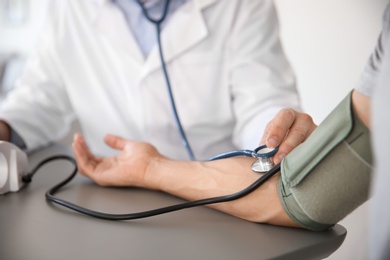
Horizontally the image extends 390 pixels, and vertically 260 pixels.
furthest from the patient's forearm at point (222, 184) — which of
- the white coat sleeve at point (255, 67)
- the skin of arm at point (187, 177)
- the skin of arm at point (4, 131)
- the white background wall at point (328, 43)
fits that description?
the skin of arm at point (4, 131)

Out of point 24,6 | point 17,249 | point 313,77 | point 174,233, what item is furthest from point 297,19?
point 24,6

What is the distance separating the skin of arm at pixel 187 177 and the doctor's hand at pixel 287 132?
5 cm

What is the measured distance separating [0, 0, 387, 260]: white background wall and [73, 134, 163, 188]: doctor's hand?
1.03 feet

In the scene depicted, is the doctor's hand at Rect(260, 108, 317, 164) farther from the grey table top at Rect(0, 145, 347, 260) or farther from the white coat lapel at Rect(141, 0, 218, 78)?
the white coat lapel at Rect(141, 0, 218, 78)

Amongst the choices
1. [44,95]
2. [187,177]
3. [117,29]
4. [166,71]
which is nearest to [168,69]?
[166,71]

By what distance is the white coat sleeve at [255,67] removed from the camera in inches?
43.5

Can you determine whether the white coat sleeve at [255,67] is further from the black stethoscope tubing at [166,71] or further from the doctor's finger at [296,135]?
the doctor's finger at [296,135]

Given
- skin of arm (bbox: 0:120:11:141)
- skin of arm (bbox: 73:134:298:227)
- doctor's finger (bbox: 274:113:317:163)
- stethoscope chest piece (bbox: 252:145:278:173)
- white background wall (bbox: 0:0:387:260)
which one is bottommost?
skin of arm (bbox: 0:120:11:141)

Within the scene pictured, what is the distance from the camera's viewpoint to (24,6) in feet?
10.9

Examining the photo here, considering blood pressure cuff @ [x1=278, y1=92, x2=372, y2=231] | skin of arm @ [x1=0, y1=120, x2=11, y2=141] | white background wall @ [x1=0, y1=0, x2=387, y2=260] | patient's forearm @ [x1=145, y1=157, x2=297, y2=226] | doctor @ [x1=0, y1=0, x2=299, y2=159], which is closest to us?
blood pressure cuff @ [x1=278, y1=92, x2=372, y2=231]

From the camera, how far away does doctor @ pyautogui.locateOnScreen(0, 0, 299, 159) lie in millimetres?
1190

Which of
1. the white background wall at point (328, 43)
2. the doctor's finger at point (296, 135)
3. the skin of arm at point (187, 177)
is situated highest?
the white background wall at point (328, 43)

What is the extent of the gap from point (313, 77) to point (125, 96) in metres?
0.53

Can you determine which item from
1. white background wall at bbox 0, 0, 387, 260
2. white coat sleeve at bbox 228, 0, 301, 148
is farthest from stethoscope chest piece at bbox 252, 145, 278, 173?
white coat sleeve at bbox 228, 0, 301, 148
